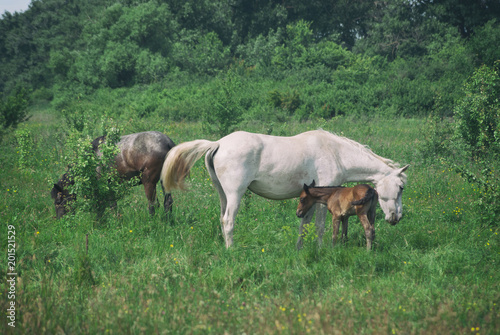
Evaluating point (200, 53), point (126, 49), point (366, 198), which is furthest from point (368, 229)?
point (200, 53)

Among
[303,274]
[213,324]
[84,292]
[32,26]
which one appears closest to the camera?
[213,324]

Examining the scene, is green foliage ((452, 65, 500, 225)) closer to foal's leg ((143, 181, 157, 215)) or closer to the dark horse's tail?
the dark horse's tail

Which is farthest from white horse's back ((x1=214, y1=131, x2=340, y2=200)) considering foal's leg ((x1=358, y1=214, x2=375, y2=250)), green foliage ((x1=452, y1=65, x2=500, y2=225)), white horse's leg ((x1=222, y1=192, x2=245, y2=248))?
green foliage ((x1=452, y1=65, x2=500, y2=225))

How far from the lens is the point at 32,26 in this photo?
4772 cm

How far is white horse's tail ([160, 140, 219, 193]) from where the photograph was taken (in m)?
6.28

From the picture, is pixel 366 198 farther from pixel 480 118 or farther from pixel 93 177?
pixel 480 118

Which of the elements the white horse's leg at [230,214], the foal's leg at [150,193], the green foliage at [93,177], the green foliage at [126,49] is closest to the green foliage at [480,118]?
the white horse's leg at [230,214]

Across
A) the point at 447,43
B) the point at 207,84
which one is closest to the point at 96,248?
the point at 207,84

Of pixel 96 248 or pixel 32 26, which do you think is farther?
pixel 32 26

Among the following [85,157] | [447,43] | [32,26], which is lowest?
[85,157]

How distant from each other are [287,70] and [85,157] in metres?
29.2

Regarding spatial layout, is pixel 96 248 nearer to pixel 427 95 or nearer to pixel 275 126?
pixel 275 126

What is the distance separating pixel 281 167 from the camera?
6.14 m

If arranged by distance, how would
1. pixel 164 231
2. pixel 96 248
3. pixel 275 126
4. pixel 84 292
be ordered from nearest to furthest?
pixel 84 292, pixel 96 248, pixel 164 231, pixel 275 126
